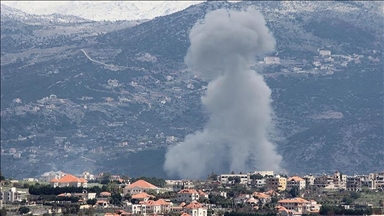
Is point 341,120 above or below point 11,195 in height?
above

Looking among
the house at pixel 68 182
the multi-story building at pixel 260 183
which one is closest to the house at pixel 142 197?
the house at pixel 68 182

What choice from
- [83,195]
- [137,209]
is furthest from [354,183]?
[137,209]

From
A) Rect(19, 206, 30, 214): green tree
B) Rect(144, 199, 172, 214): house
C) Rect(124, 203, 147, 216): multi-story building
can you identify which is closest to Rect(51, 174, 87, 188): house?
Rect(144, 199, 172, 214): house

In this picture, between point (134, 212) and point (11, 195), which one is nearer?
point (134, 212)

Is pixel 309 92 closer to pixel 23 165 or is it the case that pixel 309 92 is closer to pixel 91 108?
pixel 91 108

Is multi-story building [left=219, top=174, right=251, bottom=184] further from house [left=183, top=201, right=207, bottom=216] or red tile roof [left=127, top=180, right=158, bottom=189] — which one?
house [left=183, top=201, right=207, bottom=216]

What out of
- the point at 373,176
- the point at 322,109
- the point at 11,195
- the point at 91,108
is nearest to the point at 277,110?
the point at 322,109

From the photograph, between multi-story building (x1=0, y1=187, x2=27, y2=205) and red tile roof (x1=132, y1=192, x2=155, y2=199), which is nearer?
multi-story building (x1=0, y1=187, x2=27, y2=205)

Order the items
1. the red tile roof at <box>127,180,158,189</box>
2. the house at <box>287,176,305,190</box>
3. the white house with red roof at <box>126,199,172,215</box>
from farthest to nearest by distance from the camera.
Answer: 1. the house at <box>287,176,305,190</box>
2. the red tile roof at <box>127,180,158,189</box>
3. the white house with red roof at <box>126,199,172,215</box>
